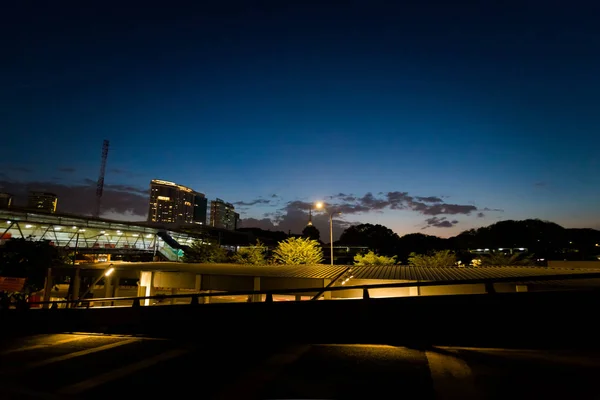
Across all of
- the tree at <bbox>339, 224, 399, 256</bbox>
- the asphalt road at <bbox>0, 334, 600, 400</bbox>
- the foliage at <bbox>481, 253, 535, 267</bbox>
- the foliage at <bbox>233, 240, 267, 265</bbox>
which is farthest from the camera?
the tree at <bbox>339, 224, 399, 256</bbox>

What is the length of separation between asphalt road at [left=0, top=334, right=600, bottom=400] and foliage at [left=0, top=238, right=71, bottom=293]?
60.0 ft

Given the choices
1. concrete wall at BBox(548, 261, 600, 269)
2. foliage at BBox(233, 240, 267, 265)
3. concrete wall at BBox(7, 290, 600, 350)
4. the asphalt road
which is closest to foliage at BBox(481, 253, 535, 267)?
concrete wall at BBox(548, 261, 600, 269)

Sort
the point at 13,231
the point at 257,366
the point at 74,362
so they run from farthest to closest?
the point at 13,231 → the point at 74,362 → the point at 257,366

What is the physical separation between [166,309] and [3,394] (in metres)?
6.03

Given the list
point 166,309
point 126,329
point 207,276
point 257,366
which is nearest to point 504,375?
point 257,366

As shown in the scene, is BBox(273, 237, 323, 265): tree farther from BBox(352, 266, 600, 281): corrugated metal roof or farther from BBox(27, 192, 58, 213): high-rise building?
BBox(27, 192, 58, 213): high-rise building

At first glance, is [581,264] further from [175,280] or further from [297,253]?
[175,280]

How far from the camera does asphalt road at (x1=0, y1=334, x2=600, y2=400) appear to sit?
16.1ft

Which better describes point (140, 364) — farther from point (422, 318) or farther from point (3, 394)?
point (422, 318)

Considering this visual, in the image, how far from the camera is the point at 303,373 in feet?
18.8

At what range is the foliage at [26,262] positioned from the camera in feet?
70.8

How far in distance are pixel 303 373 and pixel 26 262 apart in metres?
25.3

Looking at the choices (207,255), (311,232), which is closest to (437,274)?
(207,255)

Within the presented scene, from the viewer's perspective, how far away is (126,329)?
11961 millimetres
